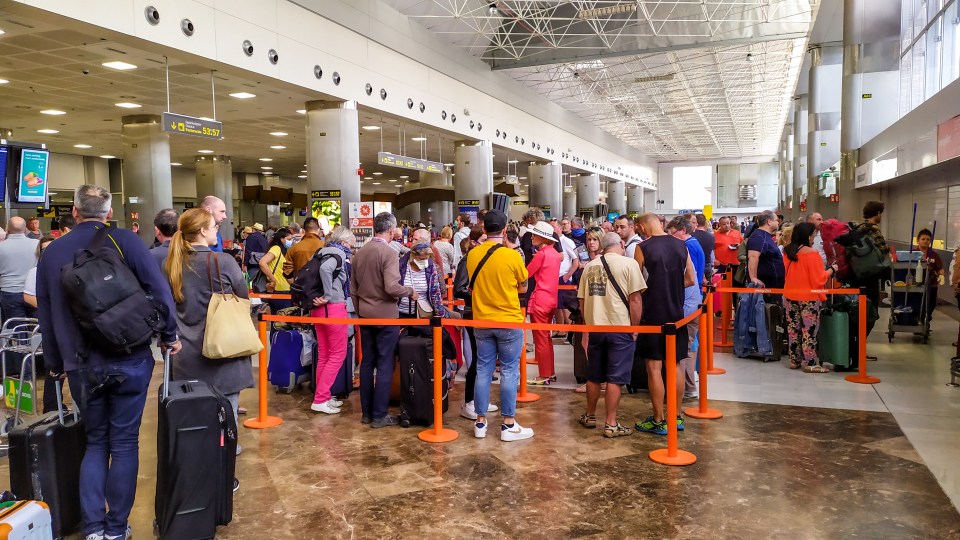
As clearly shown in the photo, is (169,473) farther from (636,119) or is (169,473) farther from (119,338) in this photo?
(636,119)

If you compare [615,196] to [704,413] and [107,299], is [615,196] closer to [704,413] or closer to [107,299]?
[704,413]

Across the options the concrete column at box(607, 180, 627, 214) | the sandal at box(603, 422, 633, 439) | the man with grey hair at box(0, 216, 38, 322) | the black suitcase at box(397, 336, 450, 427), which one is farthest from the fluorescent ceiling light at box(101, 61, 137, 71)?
the concrete column at box(607, 180, 627, 214)

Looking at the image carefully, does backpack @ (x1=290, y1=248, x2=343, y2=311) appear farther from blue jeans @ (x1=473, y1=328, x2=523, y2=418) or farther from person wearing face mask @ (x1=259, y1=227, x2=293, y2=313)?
person wearing face mask @ (x1=259, y1=227, x2=293, y2=313)

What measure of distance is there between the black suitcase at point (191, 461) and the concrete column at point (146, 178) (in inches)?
563

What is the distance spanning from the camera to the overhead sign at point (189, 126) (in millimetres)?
11312

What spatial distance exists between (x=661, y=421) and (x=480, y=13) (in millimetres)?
17959

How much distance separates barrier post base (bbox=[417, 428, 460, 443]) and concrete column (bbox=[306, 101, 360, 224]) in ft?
32.3

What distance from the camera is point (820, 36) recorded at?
2202 cm

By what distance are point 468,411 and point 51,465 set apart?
3232 millimetres

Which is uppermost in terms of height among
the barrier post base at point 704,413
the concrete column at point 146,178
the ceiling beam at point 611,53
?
the ceiling beam at point 611,53

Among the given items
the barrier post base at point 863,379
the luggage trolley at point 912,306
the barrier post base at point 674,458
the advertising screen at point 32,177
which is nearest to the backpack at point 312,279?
the advertising screen at point 32,177

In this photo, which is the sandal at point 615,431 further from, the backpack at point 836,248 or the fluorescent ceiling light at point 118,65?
the fluorescent ceiling light at point 118,65

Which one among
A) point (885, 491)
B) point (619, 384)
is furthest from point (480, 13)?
point (885, 491)

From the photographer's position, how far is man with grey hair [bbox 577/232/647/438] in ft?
16.8
